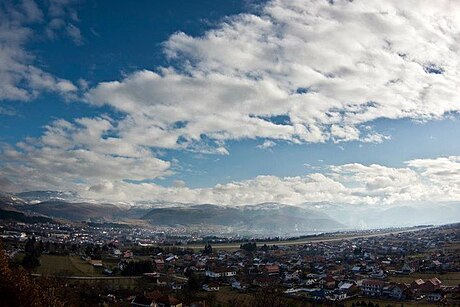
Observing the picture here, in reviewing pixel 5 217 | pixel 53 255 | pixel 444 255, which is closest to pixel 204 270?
pixel 53 255

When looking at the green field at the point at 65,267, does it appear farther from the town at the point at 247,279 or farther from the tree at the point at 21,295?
the tree at the point at 21,295

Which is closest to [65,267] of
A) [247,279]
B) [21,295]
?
[247,279]

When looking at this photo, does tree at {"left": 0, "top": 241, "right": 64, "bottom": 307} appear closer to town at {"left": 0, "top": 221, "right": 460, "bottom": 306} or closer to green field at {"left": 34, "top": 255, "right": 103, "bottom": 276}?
town at {"left": 0, "top": 221, "right": 460, "bottom": 306}

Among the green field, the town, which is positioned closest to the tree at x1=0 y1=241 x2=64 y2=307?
the town

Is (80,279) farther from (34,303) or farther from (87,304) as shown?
(34,303)

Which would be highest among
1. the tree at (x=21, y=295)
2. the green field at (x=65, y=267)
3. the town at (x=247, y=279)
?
the tree at (x=21, y=295)

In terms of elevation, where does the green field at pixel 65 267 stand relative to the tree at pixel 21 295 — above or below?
below

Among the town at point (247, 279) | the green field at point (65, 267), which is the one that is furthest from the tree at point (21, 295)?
the green field at point (65, 267)

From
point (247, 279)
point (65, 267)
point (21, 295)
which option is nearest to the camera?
point (21, 295)

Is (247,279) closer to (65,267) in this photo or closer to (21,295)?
(65,267)

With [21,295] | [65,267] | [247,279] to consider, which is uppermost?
[21,295]

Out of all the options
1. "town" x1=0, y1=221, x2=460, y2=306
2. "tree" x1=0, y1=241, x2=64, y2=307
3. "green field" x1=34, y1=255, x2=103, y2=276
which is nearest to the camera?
"tree" x1=0, y1=241, x2=64, y2=307
